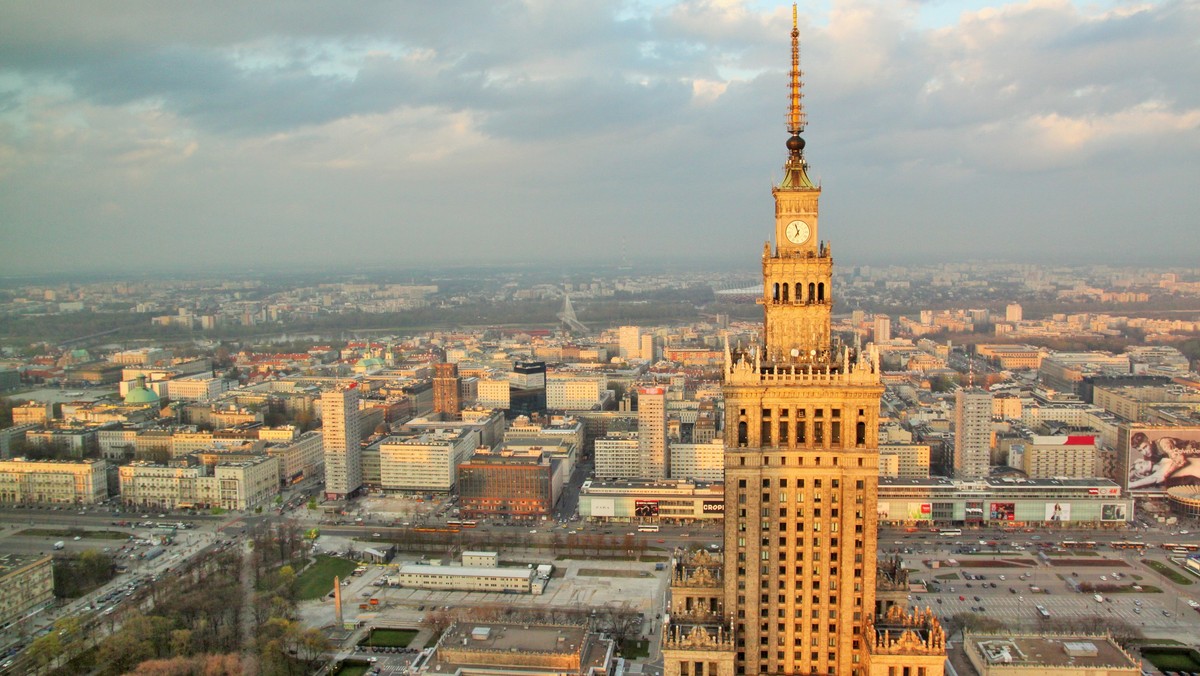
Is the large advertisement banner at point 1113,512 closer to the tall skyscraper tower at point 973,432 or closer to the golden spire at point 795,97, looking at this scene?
the tall skyscraper tower at point 973,432

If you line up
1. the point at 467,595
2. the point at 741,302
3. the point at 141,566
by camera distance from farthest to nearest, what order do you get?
the point at 741,302 < the point at 141,566 < the point at 467,595

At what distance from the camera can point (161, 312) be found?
9281 centimetres

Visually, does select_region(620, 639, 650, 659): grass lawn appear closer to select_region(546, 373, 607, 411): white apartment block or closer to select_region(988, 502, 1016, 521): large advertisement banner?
select_region(988, 502, 1016, 521): large advertisement banner

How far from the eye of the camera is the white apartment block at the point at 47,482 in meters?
55.2

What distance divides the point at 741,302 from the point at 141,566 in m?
103

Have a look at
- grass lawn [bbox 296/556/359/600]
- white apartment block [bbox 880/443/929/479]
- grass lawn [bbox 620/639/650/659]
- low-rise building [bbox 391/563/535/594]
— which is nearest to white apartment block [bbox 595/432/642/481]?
white apartment block [bbox 880/443/929/479]

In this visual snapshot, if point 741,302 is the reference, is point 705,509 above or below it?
below

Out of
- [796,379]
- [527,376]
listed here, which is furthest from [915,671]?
[527,376]

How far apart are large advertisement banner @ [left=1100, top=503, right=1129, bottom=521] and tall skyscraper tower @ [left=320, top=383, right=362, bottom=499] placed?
149ft

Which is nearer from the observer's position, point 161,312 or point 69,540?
point 69,540

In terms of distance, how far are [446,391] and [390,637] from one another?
134ft

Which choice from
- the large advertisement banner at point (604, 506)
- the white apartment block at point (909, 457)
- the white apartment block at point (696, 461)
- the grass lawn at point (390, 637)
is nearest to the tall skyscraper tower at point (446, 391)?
the white apartment block at point (696, 461)

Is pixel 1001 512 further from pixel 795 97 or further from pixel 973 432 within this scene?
pixel 795 97

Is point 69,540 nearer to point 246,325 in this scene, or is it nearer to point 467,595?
point 467,595
